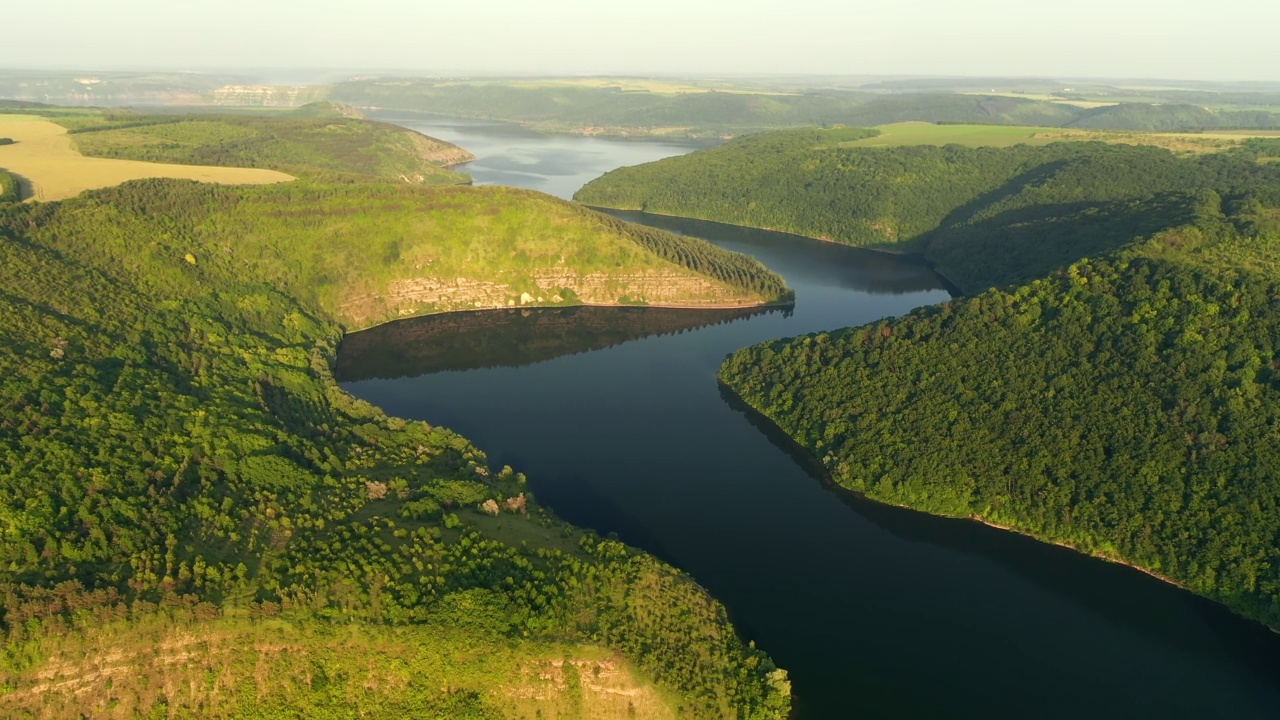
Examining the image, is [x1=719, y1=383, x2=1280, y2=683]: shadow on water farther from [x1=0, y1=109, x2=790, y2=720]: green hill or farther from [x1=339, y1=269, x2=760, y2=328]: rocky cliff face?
[x1=339, y1=269, x2=760, y2=328]: rocky cliff face

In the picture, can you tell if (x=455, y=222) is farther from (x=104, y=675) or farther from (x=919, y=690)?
(x=919, y=690)

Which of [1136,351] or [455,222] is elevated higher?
[455,222]

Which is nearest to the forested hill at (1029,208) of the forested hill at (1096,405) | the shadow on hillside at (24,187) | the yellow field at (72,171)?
the forested hill at (1096,405)

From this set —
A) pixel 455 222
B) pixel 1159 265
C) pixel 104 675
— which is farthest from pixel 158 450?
pixel 1159 265

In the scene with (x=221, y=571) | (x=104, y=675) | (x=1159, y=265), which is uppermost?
(x=1159, y=265)

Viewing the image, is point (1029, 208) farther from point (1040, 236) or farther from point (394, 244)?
Result: point (394, 244)

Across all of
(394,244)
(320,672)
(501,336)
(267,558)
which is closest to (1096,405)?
(320,672)

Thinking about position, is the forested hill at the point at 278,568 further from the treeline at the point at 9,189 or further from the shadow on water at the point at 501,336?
the treeline at the point at 9,189

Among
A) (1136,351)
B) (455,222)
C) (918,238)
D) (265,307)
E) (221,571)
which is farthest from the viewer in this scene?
(918,238)
